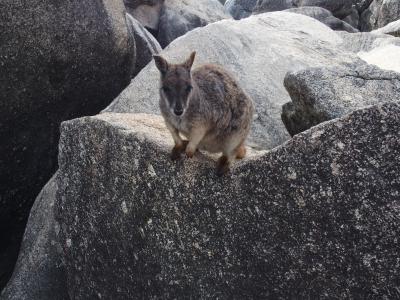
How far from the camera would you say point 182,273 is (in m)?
5.36

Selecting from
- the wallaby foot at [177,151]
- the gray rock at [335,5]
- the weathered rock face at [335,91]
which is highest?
the wallaby foot at [177,151]

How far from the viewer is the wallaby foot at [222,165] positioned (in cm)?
514

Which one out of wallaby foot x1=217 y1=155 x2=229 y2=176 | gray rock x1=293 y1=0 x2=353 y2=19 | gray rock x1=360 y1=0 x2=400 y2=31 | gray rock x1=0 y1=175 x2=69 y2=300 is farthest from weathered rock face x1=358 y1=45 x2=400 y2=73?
gray rock x1=293 y1=0 x2=353 y2=19

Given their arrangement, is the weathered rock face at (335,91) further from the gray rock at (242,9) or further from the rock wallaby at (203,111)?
the gray rock at (242,9)

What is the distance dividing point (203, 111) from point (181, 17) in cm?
1653

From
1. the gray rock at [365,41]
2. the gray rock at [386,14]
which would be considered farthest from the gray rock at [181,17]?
the gray rock at [365,41]

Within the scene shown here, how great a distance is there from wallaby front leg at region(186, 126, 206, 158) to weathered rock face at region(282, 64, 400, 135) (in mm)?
1836

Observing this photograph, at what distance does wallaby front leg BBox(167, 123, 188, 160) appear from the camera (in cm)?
545

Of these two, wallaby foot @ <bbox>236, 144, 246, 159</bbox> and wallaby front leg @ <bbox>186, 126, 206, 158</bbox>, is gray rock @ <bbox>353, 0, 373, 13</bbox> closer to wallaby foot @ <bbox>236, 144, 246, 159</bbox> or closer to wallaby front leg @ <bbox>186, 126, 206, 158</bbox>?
wallaby foot @ <bbox>236, 144, 246, 159</bbox>

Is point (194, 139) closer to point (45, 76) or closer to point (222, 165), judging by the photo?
point (222, 165)

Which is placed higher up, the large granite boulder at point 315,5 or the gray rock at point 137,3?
the gray rock at point 137,3

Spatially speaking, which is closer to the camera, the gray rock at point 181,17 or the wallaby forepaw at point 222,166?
the wallaby forepaw at point 222,166

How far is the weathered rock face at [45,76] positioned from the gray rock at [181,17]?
11.7 m

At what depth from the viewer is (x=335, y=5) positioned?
2938 centimetres
